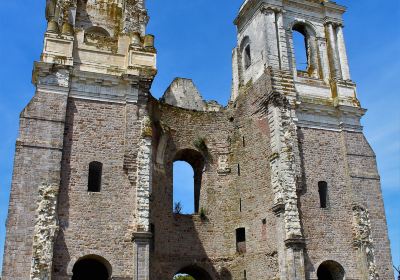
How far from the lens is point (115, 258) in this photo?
15031 mm

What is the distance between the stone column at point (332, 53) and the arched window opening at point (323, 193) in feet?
15.2

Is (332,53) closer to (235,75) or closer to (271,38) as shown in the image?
(271,38)

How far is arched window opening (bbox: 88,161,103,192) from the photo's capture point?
53.0ft

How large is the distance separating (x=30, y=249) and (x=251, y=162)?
827 cm

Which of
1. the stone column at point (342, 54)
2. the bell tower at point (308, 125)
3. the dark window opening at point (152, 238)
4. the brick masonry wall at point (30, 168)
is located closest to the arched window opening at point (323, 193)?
the bell tower at point (308, 125)

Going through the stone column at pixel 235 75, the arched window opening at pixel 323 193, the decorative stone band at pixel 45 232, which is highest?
the stone column at pixel 235 75

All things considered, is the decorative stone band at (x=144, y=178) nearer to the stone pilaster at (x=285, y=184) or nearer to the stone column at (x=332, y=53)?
the stone pilaster at (x=285, y=184)

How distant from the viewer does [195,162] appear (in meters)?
20.5

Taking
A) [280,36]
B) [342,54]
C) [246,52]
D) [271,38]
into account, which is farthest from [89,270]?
[342,54]

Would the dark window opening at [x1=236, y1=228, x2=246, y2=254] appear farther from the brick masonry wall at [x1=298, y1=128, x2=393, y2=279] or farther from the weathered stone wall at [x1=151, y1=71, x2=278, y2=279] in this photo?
the brick masonry wall at [x1=298, y1=128, x2=393, y2=279]

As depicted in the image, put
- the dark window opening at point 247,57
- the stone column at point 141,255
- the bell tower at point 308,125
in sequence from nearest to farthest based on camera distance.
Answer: the stone column at point 141,255, the bell tower at point 308,125, the dark window opening at point 247,57

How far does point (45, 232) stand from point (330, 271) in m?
9.38

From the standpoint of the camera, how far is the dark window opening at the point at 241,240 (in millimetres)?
18391

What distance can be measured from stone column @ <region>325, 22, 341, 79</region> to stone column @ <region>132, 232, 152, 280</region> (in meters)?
10.1
